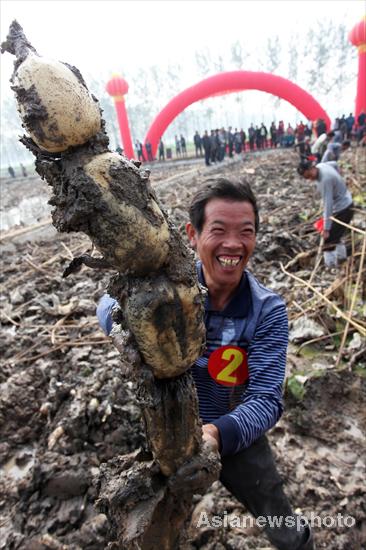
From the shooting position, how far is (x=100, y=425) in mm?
2525

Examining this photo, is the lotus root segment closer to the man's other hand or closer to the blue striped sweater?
the blue striped sweater

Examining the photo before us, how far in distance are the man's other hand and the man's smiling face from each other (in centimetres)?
58

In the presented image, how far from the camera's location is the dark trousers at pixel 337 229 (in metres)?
4.70

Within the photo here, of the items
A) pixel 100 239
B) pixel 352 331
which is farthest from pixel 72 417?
pixel 352 331

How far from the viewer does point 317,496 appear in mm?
2098

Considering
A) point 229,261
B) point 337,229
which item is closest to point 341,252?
point 337,229

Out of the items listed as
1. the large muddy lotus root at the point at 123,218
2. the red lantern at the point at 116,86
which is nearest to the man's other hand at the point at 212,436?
the large muddy lotus root at the point at 123,218

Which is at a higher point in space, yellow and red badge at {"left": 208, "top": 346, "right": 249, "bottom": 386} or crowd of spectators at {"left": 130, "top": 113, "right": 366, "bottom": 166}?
crowd of spectators at {"left": 130, "top": 113, "right": 366, "bottom": 166}

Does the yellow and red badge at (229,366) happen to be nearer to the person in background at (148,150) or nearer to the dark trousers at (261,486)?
the dark trousers at (261,486)

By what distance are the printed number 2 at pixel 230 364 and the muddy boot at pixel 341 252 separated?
3770mm

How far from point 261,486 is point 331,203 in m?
3.88

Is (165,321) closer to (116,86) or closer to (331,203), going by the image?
(331,203)

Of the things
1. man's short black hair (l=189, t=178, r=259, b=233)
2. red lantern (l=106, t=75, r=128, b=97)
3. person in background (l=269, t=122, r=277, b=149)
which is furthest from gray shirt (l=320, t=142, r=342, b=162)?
red lantern (l=106, t=75, r=128, b=97)

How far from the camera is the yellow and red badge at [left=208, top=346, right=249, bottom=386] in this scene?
148 centimetres
